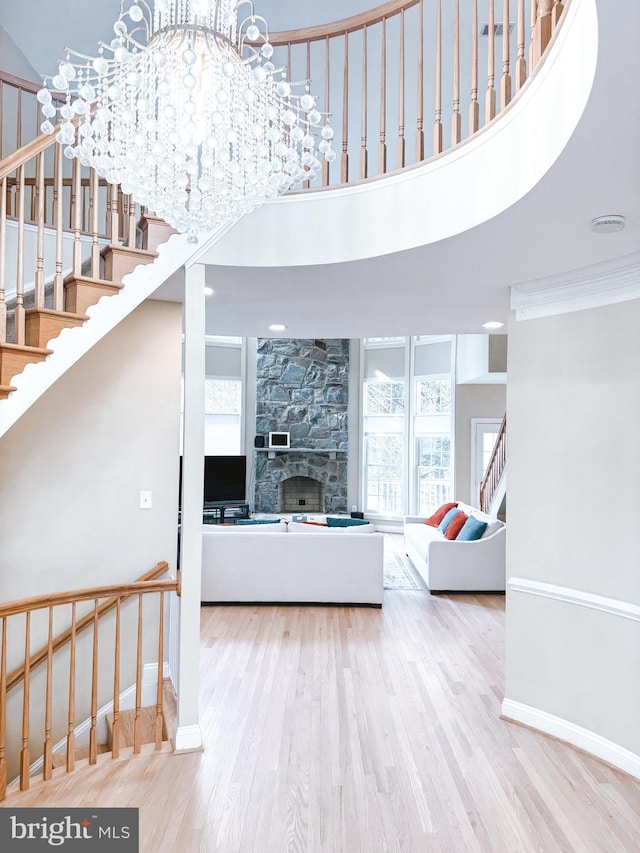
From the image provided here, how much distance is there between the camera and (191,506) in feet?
10.2

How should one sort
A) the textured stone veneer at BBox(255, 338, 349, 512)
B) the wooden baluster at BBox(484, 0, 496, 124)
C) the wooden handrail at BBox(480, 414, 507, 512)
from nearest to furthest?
the wooden baluster at BBox(484, 0, 496, 124)
the wooden handrail at BBox(480, 414, 507, 512)
the textured stone veneer at BBox(255, 338, 349, 512)

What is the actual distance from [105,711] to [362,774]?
6.61ft

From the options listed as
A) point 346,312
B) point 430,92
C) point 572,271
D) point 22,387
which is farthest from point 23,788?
point 430,92

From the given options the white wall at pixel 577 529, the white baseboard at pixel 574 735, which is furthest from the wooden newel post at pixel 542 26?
the white baseboard at pixel 574 735

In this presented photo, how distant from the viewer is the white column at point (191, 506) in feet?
10.1

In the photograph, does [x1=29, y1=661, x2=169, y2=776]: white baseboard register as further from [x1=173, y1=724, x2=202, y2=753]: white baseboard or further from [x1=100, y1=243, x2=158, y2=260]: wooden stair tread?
[x1=100, y1=243, x2=158, y2=260]: wooden stair tread

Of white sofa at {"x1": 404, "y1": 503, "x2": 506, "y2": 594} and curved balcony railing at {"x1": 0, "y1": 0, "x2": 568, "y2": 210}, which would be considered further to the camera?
white sofa at {"x1": 404, "y1": 503, "x2": 506, "y2": 594}

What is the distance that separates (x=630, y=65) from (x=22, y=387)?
98.9 inches

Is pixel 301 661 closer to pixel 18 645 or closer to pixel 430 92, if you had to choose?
pixel 18 645

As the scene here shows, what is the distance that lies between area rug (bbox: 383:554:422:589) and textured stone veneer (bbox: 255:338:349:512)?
8.28 feet

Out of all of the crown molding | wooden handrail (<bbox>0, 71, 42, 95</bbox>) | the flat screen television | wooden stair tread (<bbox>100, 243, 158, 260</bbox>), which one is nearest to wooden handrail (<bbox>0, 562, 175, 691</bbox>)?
wooden stair tread (<bbox>100, 243, 158, 260</bbox>)

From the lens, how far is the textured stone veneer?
396 inches

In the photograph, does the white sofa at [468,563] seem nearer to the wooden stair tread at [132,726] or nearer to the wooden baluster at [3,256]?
the wooden stair tread at [132,726]

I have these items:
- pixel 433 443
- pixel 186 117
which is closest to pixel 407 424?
pixel 433 443
